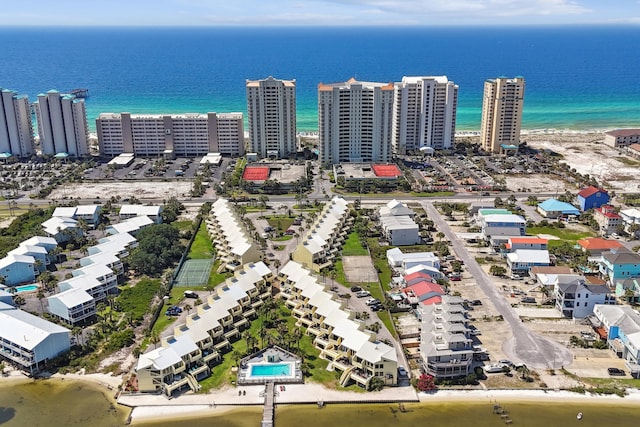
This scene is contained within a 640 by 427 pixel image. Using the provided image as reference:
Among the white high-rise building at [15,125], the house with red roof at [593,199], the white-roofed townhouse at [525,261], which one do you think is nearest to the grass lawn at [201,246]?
the white-roofed townhouse at [525,261]

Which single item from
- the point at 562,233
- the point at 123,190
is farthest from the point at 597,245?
the point at 123,190

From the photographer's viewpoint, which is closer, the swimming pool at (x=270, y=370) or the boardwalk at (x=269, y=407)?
the boardwalk at (x=269, y=407)

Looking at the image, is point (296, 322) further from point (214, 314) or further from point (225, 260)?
point (225, 260)

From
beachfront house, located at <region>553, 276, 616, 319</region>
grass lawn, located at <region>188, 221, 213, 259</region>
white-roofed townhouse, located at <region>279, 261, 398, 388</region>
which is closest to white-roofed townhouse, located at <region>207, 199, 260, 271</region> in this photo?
grass lawn, located at <region>188, 221, 213, 259</region>

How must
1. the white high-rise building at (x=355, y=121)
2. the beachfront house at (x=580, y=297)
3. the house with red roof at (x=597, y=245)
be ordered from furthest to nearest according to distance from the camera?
the white high-rise building at (x=355, y=121) → the house with red roof at (x=597, y=245) → the beachfront house at (x=580, y=297)

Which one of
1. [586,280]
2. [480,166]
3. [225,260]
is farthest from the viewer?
[480,166]

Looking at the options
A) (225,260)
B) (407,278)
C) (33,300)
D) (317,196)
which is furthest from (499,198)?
(33,300)

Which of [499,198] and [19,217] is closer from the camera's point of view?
[19,217]

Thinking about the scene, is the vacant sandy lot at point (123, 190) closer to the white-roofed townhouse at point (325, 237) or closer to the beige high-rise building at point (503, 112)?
the white-roofed townhouse at point (325, 237)

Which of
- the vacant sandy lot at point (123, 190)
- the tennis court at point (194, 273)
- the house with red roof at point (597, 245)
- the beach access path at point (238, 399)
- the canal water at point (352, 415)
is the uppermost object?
the house with red roof at point (597, 245)
